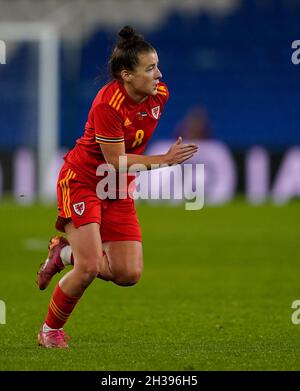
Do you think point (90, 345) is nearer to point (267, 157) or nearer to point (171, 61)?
point (267, 157)

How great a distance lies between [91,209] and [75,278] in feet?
1.43

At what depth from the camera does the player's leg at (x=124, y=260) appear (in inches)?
272

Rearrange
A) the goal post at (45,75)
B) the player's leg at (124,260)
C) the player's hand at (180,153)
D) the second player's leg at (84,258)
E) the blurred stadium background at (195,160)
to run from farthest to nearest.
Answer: the goal post at (45,75) < the blurred stadium background at (195,160) < the player's leg at (124,260) < the second player's leg at (84,258) < the player's hand at (180,153)

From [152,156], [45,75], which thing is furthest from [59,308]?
[45,75]

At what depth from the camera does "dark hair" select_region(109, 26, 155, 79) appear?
6633 mm

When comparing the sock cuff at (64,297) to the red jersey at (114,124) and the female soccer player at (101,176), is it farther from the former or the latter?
the red jersey at (114,124)

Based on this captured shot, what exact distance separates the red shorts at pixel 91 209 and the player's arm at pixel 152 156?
30 cm

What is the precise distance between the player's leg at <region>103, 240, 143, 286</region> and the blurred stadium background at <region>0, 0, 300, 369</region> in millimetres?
414

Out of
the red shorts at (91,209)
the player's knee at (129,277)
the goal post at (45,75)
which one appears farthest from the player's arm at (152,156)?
the goal post at (45,75)

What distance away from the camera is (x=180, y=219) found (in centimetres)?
1856

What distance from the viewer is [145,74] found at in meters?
6.61

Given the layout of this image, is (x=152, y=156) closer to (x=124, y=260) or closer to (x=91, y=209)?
(x=91, y=209)
